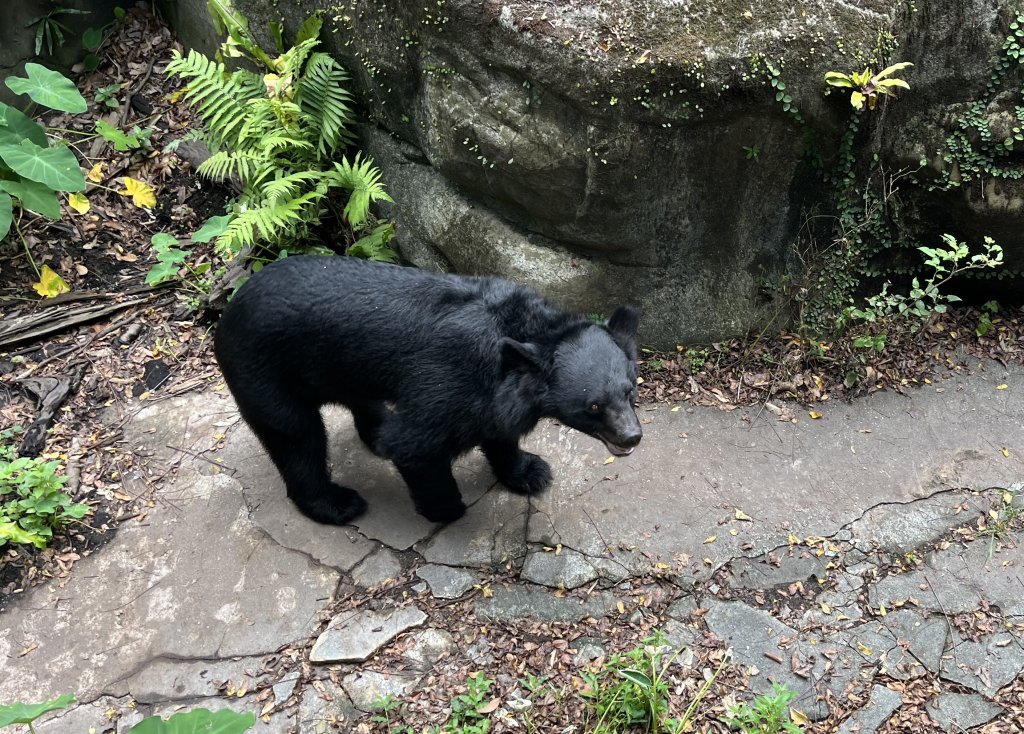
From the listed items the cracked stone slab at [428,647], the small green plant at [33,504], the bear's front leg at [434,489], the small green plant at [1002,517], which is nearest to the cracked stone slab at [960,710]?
the small green plant at [1002,517]

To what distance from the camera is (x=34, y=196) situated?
6.02m

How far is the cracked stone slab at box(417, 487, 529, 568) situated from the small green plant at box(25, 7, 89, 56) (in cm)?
622

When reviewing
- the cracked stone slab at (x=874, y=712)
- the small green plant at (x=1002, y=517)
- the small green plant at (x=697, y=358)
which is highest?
the small green plant at (x=697, y=358)

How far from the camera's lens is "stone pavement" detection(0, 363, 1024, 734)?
3.92 meters

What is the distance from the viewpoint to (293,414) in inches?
169

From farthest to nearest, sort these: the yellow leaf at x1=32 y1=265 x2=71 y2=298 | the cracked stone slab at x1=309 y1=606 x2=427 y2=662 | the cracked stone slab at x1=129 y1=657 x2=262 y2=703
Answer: the yellow leaf at x1=32 y1=265 x2=71 y2=298
the cracked stone slab at x1=309 y1=606 x2=427 y2=662
the cracked stone slab at x1=129 y1=657 x2=262 y2=703

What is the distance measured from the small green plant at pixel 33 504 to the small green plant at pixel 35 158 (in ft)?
6.76

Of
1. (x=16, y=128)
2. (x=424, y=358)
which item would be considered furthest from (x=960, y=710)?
(x=16, y=128)

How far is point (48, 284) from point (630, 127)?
15.5 feet

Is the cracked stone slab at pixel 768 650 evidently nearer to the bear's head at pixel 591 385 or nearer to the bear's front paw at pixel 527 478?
the bear's head at pixel 591 385

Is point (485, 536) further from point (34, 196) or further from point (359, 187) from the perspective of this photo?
point (34, 196)

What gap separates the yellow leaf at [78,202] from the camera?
6672 mm

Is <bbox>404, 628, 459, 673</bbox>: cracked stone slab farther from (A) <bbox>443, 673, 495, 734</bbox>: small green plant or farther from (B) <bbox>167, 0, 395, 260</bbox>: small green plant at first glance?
(B) <bbox>167, 0, 395, 260</bbox>: small green plant

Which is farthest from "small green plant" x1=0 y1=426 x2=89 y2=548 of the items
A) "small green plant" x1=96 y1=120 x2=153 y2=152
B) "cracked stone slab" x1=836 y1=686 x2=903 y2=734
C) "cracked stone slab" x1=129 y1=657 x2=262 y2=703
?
"cracked stone slab" x1=836 y1=686 x2=903 y2=734
